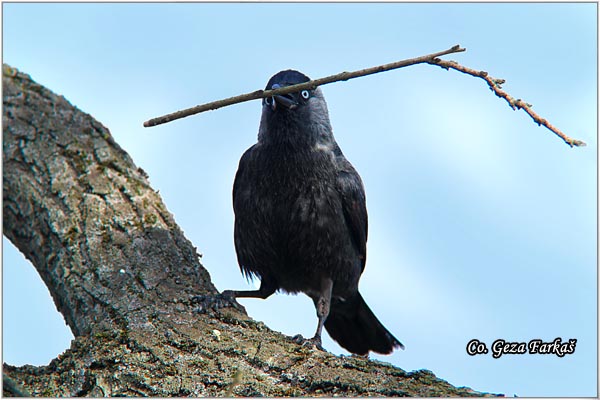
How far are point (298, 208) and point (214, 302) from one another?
1.17 meters

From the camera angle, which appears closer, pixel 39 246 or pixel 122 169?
pixel 39 246

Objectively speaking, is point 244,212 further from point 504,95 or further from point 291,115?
point 504,95

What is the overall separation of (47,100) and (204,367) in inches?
123

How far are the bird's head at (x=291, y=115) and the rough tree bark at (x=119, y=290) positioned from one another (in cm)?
115

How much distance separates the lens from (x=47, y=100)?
5914 mm

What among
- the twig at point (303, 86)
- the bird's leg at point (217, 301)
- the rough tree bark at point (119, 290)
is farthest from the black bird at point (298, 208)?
the twig at point (303, 86)

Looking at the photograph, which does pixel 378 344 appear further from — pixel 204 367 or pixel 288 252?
pixel 204 367

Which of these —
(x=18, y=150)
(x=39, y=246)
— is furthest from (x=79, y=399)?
(x=18, y=150)

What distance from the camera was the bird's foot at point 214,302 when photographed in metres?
4.68

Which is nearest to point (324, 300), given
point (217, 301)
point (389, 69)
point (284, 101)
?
point (217, 301)

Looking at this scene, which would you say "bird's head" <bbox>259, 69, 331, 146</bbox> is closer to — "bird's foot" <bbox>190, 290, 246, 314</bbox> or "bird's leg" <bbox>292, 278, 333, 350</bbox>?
"bird's leg" <bbox>292, 278, 333, 350</bbox>

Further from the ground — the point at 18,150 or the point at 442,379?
the point at 18,150

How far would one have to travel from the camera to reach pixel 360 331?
6512 millimetres

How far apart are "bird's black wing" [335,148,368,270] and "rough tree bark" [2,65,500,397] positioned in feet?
4.46
